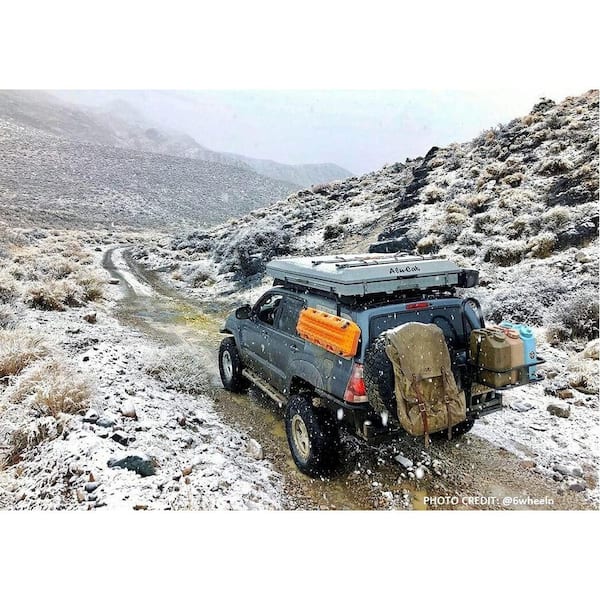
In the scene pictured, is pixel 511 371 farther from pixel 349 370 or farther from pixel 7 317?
pixel 7 317

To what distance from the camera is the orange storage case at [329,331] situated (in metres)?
4.01

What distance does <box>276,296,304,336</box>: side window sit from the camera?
17.1ft

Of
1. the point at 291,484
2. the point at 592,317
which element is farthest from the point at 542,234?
the point at 291,484

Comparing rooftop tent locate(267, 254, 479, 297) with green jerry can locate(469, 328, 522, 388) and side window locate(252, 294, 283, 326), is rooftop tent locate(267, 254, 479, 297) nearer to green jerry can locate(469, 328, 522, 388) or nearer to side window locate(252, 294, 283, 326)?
side window locate(252, 294, 283, 326)

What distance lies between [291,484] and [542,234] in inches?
391

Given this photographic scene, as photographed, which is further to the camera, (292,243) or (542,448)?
(292,243)

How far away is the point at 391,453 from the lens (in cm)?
482

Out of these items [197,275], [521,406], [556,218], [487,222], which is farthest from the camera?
[197,275]

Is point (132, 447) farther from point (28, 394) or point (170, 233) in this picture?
point (170, 233)

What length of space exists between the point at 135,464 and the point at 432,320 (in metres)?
3.14

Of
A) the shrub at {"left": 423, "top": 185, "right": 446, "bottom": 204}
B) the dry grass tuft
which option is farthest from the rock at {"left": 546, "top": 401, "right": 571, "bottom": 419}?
the shrub at {"left": 423, "top": 185, "right": 446, "bottom": 204}

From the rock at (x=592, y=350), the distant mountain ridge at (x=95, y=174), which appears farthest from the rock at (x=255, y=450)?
the rock at (x=592, y=350)

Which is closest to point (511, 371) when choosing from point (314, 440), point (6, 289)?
point (314, 440)

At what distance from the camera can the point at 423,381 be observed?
367cm
